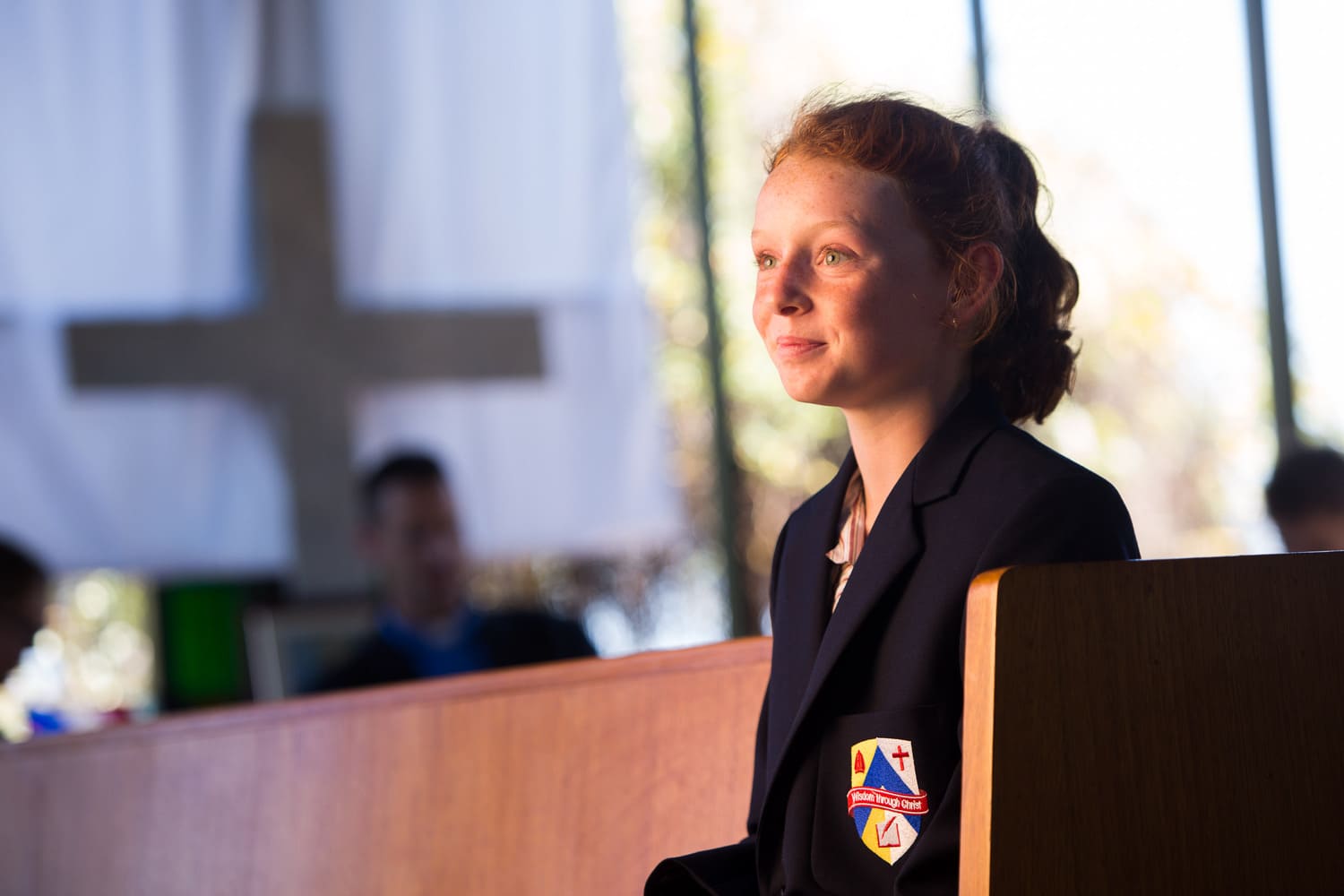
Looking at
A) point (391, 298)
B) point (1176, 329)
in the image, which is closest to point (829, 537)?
point (1176, 329)

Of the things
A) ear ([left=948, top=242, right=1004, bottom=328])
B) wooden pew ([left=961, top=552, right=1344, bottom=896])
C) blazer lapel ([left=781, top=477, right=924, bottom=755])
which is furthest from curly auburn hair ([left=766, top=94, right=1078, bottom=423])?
wooden pew ([left=961, top=552, right=1344, bottom=896])

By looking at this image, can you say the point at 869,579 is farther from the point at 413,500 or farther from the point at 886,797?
the point at 413,500

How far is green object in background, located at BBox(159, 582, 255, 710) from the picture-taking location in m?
3.34

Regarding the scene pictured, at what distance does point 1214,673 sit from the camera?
0.74 metres

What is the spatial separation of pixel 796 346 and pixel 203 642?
2.82 m

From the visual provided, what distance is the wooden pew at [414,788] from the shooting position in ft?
3.99

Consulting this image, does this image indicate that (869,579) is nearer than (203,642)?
Yes

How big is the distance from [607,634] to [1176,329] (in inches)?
60.5

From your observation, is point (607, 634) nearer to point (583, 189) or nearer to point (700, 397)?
point (700, 397)

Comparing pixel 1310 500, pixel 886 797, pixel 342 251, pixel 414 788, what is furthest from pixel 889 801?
pixel 342 251

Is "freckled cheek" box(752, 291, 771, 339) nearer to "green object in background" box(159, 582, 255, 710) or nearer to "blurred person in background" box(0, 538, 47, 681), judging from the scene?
"blurred person in background" box(0, 538, 47, 681)


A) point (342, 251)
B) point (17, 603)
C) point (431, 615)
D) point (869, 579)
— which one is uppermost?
point (342, 251)

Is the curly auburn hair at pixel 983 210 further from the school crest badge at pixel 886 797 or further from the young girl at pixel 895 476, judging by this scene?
the school crest badge at pixel 886 797

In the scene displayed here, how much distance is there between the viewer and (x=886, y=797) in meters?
0.79
